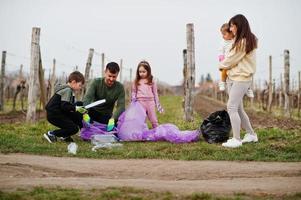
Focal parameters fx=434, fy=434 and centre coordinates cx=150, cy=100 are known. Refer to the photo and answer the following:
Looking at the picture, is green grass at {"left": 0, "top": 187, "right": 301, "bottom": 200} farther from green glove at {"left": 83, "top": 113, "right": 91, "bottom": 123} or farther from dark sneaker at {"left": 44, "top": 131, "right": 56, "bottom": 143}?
green glove at {"left": 83, "top": 113, "right": 91, "bottom": 123}

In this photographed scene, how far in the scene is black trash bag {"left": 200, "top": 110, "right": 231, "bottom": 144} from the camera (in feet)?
23.5

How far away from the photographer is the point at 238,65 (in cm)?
669

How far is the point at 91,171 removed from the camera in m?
4.91

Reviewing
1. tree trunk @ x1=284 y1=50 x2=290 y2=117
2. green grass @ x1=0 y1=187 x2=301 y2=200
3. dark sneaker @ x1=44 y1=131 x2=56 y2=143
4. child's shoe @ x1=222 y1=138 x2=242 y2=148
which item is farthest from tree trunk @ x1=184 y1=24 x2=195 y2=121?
green grass @ x1=0 y1=187 x2=301 y2=200

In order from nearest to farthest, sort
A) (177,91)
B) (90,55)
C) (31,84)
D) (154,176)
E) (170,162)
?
(154,176) → (170,162) → (31,84) → (90,55) → (177,91)

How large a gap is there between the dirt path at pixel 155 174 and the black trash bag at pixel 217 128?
166 cm

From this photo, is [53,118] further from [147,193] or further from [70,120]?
[147,193]

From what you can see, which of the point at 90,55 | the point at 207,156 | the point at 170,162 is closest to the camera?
the point at 170,162

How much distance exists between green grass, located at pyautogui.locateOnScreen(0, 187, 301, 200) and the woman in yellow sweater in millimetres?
2831

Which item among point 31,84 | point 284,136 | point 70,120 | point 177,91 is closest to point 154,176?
point 70,120

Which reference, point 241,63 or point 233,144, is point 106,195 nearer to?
point 233,144

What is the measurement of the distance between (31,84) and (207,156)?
596 centimetres

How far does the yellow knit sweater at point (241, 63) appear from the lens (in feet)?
21.7

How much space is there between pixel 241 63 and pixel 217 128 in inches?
47.3
